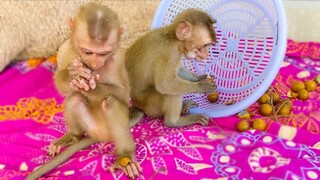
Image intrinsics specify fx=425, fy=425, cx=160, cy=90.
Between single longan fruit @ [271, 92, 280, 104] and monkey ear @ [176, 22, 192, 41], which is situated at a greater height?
monkey ear @ [176, 22, 192, 41]

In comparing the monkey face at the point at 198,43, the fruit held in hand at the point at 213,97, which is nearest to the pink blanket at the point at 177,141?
the fruit held in hand at the point at 213,97

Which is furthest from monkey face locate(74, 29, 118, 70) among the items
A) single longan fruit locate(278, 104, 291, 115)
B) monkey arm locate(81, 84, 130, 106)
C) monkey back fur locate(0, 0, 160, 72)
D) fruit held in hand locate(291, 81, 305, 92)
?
fruit held in hand locate(291, 81, 305, 92)

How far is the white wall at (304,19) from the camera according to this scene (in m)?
2.09

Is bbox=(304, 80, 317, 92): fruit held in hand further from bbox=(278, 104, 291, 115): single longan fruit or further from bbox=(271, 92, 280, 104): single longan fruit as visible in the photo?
bbox=(278, 104, 291, 115): single longan fruit

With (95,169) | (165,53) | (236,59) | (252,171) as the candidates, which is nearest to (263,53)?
(236,59)

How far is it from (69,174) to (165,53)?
48 cm

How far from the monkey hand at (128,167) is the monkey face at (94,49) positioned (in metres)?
0.29

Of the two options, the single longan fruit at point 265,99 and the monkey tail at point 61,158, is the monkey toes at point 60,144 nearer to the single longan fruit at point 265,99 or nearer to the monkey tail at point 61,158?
the monkey tail at point 61,158

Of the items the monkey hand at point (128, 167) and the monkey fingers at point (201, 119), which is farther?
the monkey fingers at point (201, 119)

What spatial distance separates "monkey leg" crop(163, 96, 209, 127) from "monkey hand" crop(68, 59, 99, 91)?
14.2 inches

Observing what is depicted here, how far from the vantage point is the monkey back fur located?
1881 mm

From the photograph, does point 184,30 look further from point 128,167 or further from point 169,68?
point 128,167

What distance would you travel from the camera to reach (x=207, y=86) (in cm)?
147

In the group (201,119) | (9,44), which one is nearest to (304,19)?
(201,119)
